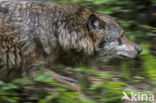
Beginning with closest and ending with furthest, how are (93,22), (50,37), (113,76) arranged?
(50,37)
(93,22)
(113,76)

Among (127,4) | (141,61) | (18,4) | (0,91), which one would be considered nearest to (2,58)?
(0,91)

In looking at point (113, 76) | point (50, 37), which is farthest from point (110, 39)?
point (50, 37)

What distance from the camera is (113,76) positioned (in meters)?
5.05

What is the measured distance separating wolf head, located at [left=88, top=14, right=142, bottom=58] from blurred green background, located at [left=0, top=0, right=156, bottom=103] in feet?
1.11

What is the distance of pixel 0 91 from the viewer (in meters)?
3.87

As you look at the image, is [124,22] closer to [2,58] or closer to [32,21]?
[32,21]

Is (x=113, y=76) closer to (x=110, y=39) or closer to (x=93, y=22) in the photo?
(x=110, y=39)

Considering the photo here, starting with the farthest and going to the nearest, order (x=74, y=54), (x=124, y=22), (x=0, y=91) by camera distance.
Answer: (x=124, y=22) → (x=74, y=54) → (x=0, y=91)

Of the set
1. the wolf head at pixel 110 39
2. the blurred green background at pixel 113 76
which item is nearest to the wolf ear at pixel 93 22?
the wolf head at pixel 110 39

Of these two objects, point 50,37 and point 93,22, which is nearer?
point 50,37

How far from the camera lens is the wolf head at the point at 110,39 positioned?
180 inches

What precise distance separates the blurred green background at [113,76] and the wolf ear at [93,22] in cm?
67

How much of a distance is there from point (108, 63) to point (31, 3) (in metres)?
2.09

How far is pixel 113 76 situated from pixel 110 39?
731 millimetres
